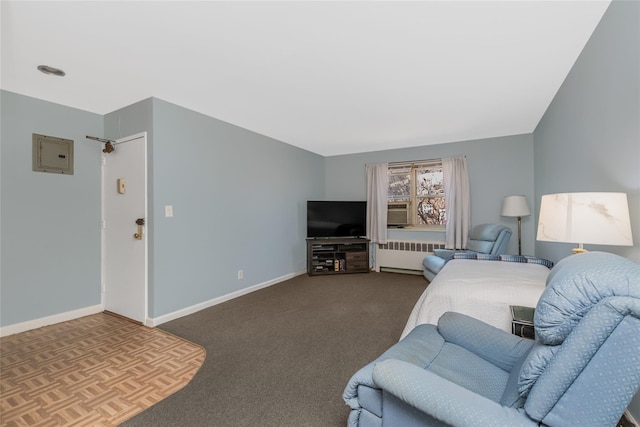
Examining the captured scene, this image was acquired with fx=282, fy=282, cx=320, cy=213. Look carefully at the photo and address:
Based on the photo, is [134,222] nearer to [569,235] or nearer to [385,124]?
[385,124]

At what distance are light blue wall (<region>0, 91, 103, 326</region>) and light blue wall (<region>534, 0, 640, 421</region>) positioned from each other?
4.60 meters

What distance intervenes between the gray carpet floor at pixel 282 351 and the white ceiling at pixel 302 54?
2321 millimetres

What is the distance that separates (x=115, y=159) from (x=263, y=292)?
2449 mm

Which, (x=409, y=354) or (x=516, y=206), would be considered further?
(x=516, y=206)

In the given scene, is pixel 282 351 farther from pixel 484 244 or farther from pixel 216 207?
pixel 484 244

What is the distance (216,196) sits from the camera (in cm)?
353

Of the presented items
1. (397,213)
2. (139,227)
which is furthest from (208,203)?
(397,213)

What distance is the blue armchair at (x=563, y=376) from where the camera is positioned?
771mm

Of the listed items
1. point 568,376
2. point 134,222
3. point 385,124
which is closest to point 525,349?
point 568,376

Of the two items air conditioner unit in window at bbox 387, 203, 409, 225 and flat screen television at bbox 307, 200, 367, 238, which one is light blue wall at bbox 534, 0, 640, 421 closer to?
air conditioner unit in window at bbox 387, 203, 409, 225

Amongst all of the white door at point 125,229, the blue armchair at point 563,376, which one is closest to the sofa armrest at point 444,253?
the blue armchair at point 563,376

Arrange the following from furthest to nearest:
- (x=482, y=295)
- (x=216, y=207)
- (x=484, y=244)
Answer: (x=484, y=244) → (x=216, y=207) → (x=482, y=295)

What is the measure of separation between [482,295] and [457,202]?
10.2ft

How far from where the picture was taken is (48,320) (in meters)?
2.91
